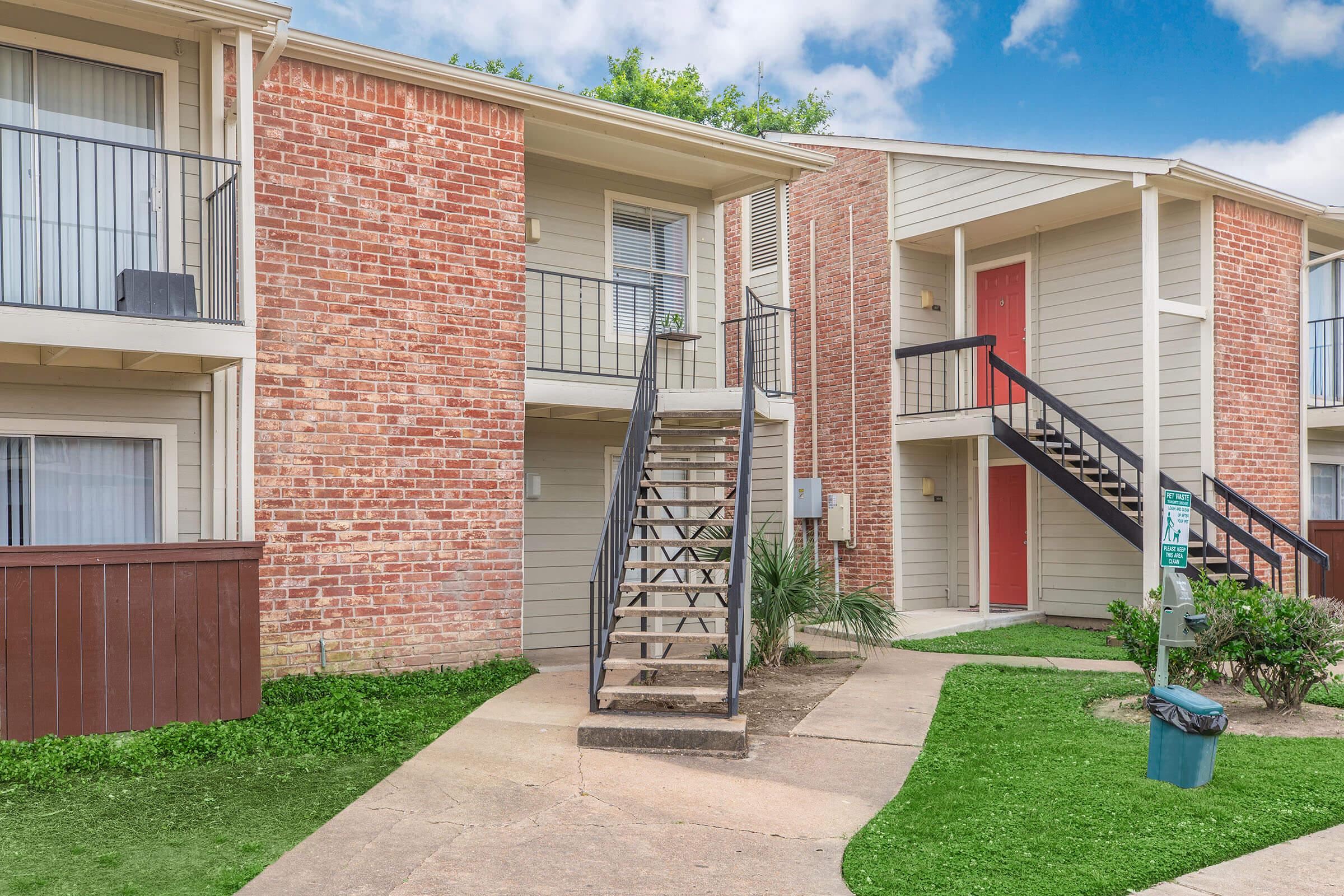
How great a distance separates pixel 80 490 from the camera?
7.49 meters

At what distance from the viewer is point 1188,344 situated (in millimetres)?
11906

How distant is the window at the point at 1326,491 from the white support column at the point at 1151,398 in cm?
361

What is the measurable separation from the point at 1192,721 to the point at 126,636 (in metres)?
6.11

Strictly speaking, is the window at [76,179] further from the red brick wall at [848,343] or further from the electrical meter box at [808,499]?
the red brick wall at [848,343]

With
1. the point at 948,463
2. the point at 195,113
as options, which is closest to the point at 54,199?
the point at 195,113

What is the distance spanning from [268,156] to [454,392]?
2.30 m

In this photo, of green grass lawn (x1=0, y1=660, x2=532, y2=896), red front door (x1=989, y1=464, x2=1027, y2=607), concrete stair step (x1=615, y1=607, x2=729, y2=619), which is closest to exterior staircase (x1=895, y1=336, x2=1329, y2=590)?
red front door (x1=989, y1=464, x2=1027, y2=607)

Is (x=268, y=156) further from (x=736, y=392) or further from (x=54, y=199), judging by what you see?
(x=736, y=392)

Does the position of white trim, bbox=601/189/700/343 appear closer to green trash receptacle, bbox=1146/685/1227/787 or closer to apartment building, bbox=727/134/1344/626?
apartment building, bbox=727/134/1344/626

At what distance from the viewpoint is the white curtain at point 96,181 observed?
7.38 m

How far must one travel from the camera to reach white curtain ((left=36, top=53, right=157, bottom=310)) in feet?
24.2

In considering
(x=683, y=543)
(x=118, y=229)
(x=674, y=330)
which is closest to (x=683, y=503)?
(x=683, y=543)

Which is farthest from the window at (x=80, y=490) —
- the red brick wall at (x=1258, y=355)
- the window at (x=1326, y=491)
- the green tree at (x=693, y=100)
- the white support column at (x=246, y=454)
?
the green tree at (x=693, y=100)

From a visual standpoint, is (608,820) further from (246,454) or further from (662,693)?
(246,454)
